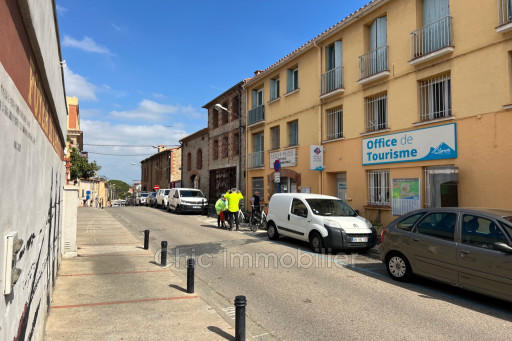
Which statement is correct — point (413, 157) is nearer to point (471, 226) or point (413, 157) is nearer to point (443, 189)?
point (443, 189)

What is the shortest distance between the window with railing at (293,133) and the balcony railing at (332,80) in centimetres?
284

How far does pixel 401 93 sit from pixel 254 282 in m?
9.06

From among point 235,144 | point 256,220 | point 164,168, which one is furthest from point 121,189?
point 256,220

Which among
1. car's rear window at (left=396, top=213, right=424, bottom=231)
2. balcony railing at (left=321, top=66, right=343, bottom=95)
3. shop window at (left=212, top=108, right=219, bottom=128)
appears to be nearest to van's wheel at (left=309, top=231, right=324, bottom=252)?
car's rear window at (left=396, top=213, right=424, bottom=231)

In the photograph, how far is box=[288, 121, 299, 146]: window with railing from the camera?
18.4 m

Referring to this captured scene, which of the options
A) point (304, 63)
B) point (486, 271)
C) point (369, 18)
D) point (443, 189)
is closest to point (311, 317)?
point (486, 271)

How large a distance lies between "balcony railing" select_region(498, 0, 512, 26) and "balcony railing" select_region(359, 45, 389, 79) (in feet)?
12.7

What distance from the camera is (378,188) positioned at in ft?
43.9

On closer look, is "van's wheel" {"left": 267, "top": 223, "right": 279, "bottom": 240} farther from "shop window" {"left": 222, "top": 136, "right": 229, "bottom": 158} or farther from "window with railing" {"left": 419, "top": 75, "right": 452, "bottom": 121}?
"shop window" {"left": 222, "top": 136, "right": 229, "bottom": 158}

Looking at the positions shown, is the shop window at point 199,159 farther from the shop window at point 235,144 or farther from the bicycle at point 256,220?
the bicycle at point 256,220

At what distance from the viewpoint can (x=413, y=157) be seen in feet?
38.6

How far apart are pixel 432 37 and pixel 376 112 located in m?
3.24

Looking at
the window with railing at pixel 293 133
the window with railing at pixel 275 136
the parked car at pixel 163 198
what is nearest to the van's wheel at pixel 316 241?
the window with railing at pixel 293 133

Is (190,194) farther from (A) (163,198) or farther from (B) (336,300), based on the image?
(B) (336,300)
